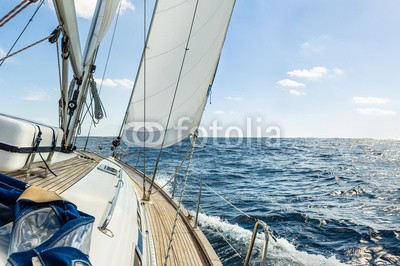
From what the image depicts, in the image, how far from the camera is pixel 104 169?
13.0ft

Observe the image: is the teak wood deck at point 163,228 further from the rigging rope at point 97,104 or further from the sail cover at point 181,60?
the rigging rope at point 97,104

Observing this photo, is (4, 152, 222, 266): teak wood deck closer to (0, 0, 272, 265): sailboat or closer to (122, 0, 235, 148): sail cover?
(0, 0, 272, 265): sailboat

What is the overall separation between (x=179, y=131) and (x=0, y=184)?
12.3 ft

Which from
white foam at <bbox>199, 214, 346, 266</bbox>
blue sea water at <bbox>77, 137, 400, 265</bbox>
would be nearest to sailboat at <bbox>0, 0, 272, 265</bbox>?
blue sea water at <bbox>77, 137, 400, 265</bbox>

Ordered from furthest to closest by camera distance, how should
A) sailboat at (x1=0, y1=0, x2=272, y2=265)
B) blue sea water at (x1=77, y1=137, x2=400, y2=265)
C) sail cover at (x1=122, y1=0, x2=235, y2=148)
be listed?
blue sea water at (x1=77, y1=137, x2=400, y2=265)
sail cover at (x1=122, y1=0, x2=235, y2=148)
sailboat at (x1=0, y1=0, x2=272, y2=265)

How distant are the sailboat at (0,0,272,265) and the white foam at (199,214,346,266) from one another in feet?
5.62

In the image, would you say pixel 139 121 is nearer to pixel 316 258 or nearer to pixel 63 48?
pixel 63 48

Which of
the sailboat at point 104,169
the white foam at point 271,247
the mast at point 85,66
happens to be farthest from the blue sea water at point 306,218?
the mast at point 85,66

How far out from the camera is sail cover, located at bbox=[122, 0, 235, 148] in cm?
511

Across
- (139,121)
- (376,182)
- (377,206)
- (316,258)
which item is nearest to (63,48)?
(139,121)

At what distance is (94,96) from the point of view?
609 cm

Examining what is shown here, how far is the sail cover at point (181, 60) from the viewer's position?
5.11 m

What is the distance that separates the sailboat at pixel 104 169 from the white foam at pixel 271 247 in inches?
67.5

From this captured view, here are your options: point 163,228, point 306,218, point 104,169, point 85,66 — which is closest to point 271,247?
point 306,218
